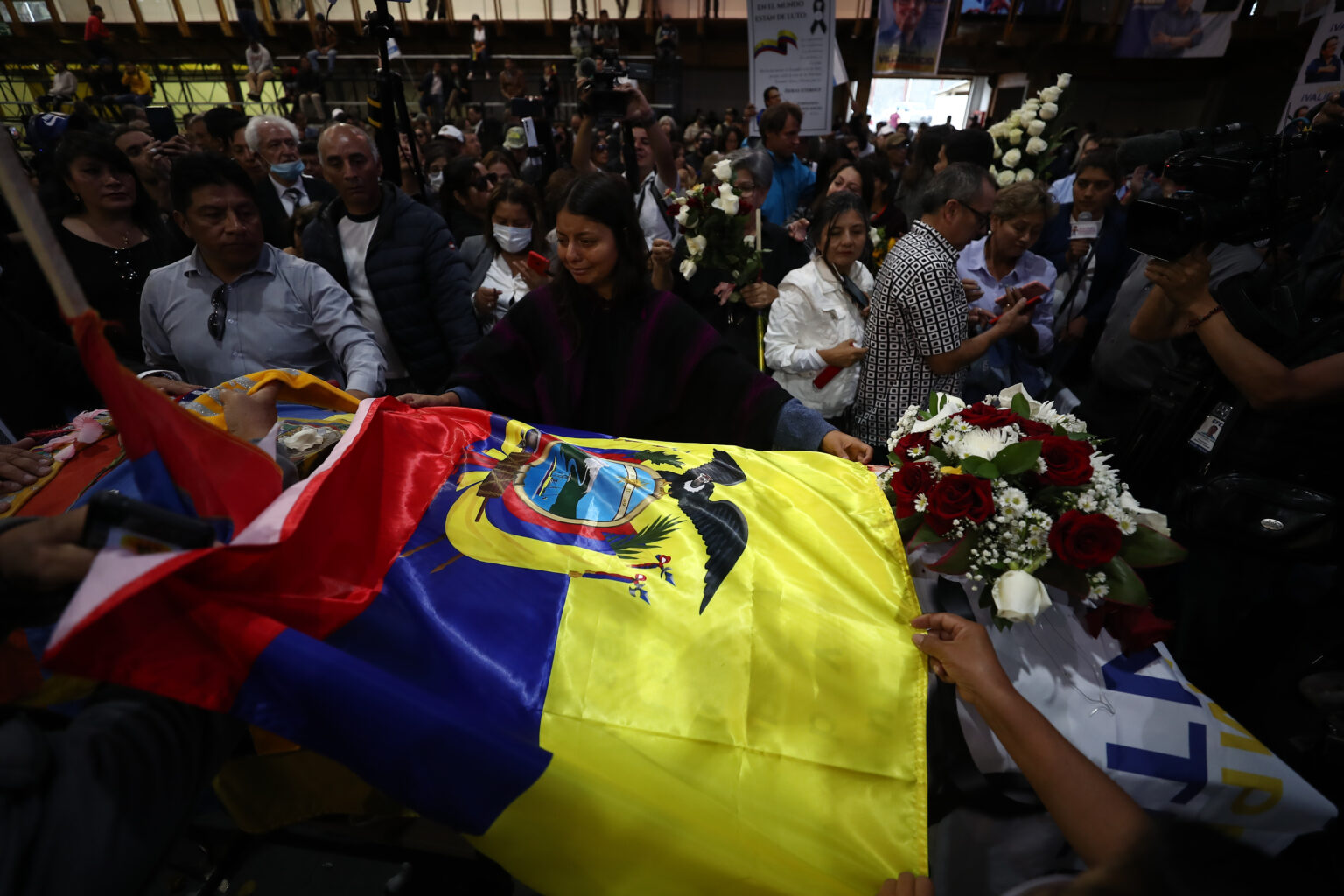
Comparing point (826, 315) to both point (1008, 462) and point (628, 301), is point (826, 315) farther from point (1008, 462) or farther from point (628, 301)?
point (1008, 462)

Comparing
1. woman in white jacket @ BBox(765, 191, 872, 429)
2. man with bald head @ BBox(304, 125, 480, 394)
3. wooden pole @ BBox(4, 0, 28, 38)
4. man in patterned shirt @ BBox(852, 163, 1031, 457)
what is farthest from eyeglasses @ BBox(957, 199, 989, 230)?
wooden pole @ BBox(4, 0, 28, 38)

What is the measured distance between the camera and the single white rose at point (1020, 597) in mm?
1310

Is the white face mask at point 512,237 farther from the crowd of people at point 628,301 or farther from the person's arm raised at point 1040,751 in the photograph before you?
the person's arm raised at point 1040,751

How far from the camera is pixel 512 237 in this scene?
3443 millimetres

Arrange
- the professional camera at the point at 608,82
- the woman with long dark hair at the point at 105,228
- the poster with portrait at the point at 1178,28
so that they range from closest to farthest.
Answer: the woman with long dark hair at the point at 105,228 → the professional camera at the point at 608,82 → the poster with portrait at the point at 1178,28

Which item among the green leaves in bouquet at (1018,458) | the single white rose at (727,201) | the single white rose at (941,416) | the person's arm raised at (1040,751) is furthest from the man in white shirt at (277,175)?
the person's arm raised at (1040,751)

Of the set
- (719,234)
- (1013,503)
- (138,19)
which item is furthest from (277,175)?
(138,19)

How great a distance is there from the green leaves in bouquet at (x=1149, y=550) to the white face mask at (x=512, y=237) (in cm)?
303

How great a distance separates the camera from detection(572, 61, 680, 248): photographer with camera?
3602 millimetres

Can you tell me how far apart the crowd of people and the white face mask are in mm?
12

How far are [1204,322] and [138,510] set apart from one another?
2668mm

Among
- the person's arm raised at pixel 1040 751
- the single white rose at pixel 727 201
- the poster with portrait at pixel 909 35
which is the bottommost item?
the person's arm raised at pixel 1040 751

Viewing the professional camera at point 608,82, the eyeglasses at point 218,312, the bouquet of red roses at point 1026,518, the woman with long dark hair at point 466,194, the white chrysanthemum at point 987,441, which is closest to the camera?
the bouquet of red roses at point 1026,518

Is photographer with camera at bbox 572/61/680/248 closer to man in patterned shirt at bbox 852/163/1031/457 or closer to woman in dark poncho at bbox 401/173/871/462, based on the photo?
woman in dark poncho at bbox 401/173/871/462
